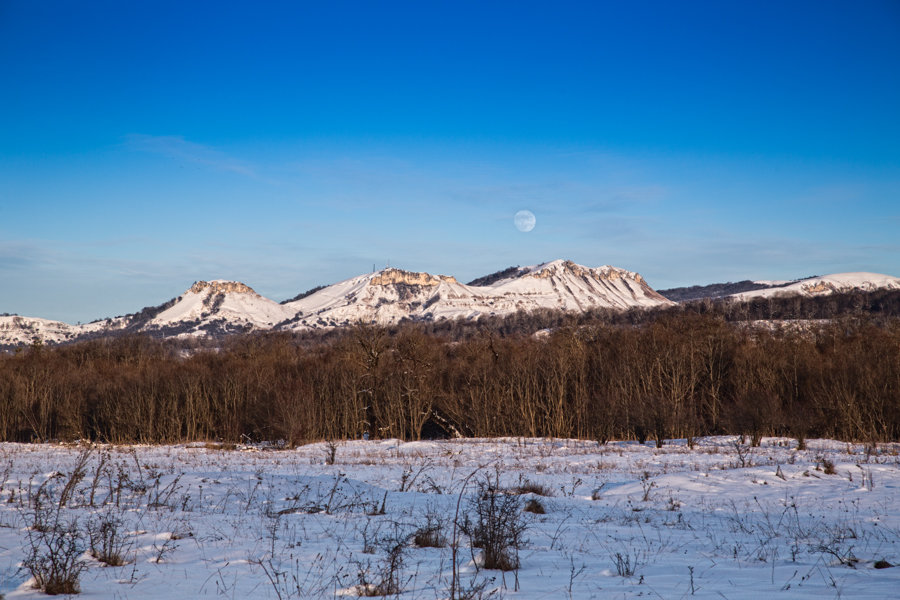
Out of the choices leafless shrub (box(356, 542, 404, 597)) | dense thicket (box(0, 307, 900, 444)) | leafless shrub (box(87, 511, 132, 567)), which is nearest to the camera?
leafless shrub (box(356, 542, 404, 597))

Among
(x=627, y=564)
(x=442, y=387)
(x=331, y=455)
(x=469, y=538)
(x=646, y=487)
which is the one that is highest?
(x=627, y=564)

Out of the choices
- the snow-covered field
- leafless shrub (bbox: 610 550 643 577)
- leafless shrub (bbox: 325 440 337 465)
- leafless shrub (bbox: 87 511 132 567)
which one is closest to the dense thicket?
leafless shrub (bbox: 325 440 337 465)

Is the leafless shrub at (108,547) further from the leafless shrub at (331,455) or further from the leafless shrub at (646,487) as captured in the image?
the leafless shrub at (331,455)

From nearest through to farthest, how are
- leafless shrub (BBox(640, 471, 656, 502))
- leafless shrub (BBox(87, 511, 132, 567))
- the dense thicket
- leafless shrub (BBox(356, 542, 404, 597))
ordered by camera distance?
1. leafless shrub (BBox(356, 542, 404, 597))
2. leafless shrub (BBox(87, 511, 132, 567))
3. leafless shrub (BBox(640, 471, 656, 502))
4. the dense thicket

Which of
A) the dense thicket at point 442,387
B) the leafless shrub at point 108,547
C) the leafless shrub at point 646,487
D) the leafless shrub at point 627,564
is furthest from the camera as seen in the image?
the dense thicket at point 442,387

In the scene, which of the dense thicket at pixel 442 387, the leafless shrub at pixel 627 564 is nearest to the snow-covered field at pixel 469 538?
the leafless shrub at pixel 627 564

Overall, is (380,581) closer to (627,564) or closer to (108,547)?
(627,564)

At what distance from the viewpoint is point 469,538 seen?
8609mm

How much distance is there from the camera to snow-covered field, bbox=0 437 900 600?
643 centimetres

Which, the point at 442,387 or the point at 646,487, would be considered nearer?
the point at 646,487

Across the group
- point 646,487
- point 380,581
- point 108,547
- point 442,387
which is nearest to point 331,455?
point 646,487

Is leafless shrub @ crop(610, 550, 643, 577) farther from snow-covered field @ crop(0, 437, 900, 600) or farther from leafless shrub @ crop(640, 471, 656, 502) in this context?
leafless shrub @ crop(640, 471, 656, 502)

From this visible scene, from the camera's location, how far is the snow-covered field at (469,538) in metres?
6.43

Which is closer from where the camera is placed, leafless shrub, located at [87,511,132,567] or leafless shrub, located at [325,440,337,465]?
leafless shrub, located at [87,511,132,567]
